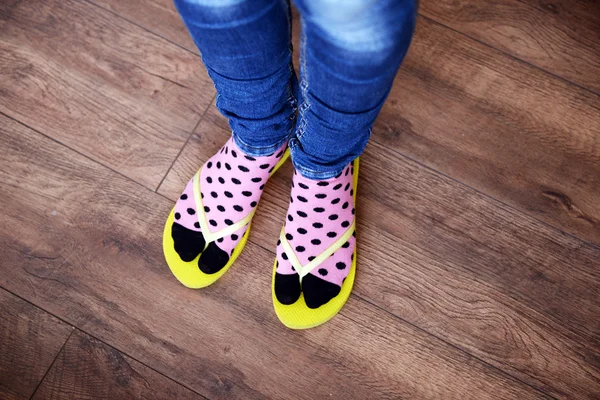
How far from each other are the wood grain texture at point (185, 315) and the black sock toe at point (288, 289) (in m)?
0.04

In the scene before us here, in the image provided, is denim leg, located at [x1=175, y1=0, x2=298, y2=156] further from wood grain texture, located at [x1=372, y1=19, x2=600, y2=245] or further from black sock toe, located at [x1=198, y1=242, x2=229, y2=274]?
wood grain texture, located at [x1=372, y1=19, x2=600, y2=245]

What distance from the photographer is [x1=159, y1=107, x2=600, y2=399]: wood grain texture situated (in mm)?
842

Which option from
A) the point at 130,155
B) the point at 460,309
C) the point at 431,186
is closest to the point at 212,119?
the point at 130,155

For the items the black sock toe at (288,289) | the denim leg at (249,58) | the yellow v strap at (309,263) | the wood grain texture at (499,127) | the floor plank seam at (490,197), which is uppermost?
the denim leg at (249,58)

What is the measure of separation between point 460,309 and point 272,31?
61cm

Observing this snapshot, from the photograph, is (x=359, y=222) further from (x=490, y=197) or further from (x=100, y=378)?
(x=100, y=378)

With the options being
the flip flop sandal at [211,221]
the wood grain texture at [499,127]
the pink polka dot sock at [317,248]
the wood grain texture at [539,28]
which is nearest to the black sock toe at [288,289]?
the pink polka dot sock at [317,248]

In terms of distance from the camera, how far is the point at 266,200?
912 millimetres

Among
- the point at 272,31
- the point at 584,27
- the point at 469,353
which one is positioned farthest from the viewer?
the point at 584,27

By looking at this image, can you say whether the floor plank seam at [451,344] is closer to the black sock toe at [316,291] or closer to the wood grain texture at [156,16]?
the black sock toe at [316,291]

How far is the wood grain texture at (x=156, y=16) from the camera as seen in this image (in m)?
0.98

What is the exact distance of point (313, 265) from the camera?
82cm

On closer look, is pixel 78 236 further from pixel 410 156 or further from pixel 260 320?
pixel 410 156

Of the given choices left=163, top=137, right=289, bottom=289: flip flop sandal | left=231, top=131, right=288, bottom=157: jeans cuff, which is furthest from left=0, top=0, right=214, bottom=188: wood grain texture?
left=231, top=131, right=288, bottom=157: jeans cuff
